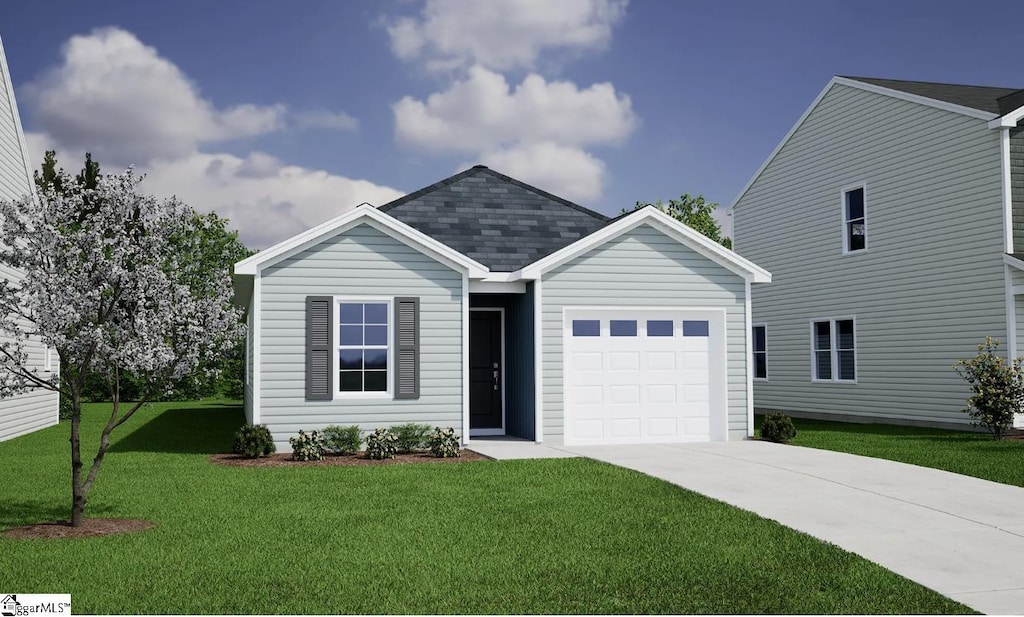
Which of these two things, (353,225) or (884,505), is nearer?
(884,505)

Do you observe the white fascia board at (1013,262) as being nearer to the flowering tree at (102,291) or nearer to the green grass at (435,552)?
the green grass at (435,552)

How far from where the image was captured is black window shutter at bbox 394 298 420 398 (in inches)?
580

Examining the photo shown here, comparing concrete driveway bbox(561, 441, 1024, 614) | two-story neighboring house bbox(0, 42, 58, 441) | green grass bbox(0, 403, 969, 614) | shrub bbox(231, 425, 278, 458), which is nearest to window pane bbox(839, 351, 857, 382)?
concrete driveway bbox(561, 441, 1024, 614)

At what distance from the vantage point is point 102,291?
28.1 ft

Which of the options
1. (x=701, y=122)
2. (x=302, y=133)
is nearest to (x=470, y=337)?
(x=302, y=133)

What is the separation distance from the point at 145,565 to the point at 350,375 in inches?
314

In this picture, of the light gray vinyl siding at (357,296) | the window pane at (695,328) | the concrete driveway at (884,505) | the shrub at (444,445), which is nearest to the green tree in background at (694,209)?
the window pane at (695,328)

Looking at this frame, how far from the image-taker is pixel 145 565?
6.79 meters

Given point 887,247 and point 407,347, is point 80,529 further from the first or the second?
point 887,247

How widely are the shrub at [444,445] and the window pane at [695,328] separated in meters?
4.82

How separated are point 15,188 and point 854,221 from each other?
19332mm

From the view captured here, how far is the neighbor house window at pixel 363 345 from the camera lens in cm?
1470

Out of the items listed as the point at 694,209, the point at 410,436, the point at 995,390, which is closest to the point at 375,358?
the point at 410,436

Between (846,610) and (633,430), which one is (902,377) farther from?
(846,610)
